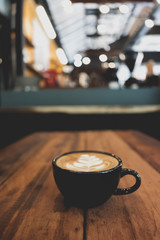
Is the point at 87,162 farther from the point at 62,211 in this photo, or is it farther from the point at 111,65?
the point at 111,65

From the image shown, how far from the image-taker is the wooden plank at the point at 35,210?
0.35 metres

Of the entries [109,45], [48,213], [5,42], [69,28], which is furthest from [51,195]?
[109,45]

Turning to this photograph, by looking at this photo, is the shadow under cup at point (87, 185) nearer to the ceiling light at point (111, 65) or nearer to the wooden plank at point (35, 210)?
the wooden plank at point (35, 210)

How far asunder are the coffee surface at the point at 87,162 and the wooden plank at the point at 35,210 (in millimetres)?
84

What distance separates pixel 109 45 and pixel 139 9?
18.9 feet

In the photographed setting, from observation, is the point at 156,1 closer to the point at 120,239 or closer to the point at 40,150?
the point at 40,150

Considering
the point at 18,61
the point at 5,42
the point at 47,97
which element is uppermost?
the point at 5,42

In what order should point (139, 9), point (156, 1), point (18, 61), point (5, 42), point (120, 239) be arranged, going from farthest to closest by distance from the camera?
point (139, 9)
point (5, 42)
point (18, 61)
point (156, 1)
point (120, 239)

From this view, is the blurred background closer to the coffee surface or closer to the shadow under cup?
the coffee surface

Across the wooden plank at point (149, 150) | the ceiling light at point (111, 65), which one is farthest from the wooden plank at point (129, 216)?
the ceiling light at point (111, 65)

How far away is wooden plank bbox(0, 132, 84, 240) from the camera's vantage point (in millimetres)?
353

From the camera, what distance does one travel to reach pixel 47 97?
2.75m

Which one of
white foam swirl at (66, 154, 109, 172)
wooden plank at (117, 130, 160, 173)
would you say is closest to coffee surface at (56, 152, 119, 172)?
white foam swirl at (66, 154, 109, 172)

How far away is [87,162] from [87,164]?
1cm
